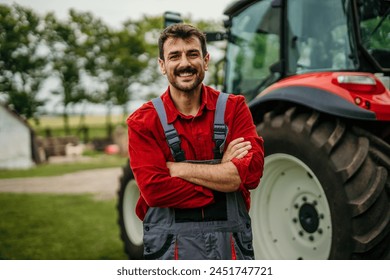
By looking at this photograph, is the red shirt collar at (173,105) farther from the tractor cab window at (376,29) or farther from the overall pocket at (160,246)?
the tractor cab window at (376,29)

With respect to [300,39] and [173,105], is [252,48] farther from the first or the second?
[173,105]

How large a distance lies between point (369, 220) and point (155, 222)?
1045 mm

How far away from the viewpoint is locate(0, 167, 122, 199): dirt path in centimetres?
819

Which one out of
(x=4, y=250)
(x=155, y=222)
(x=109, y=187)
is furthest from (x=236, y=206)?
(x=109, y=187)

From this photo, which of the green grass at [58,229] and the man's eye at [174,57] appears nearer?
the man's eye at [174,57]

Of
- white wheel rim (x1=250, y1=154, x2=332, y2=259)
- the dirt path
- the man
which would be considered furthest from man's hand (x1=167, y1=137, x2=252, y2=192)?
the dirt path

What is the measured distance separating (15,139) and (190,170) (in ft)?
38.2

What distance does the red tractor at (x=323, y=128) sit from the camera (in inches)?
83.7

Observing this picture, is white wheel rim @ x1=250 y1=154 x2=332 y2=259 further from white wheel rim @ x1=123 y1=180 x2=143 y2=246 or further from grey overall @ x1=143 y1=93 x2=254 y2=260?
white wheel rim @ x1=123 y1=180 x2=143 y2=246

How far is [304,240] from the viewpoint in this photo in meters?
2.64

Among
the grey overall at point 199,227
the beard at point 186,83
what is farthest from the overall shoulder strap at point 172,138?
the beard at point 186,83

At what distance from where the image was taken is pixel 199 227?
1843mm

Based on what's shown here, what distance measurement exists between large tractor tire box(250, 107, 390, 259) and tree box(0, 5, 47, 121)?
3258 mm
